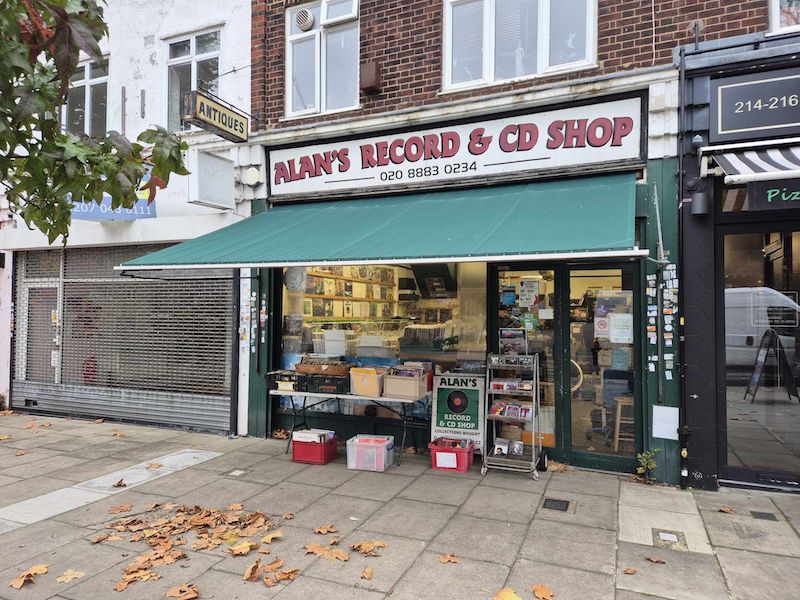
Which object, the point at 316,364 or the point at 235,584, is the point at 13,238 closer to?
the point at 316,364

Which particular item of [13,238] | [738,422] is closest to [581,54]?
[738,422]

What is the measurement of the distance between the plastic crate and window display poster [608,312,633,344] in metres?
3.01

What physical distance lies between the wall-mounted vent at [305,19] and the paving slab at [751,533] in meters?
8.01

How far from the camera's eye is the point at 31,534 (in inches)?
185

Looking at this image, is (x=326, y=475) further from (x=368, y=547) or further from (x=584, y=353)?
(x=584, y=353)

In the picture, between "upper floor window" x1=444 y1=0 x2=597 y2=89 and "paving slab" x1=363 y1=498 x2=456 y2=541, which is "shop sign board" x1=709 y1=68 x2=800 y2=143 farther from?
"paving slab" x1=363 y1=498 x2=456 y2=541

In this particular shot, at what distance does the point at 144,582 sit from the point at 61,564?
32.3 inches

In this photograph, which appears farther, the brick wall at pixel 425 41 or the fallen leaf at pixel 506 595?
the brick wall at pixel 425 41

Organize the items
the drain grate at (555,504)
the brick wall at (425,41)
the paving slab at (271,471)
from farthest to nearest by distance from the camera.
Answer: the paving slab at (271,471)
the brick wall at (425,41)
the drain grate at (555,504)

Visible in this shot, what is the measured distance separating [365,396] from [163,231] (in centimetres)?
468

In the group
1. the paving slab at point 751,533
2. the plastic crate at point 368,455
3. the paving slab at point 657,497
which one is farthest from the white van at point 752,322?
the plastic crate at point 368,455

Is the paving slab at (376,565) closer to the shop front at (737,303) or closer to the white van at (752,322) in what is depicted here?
the shop front at (737,303)

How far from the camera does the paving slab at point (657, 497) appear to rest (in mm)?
5281

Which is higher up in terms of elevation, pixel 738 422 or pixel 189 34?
pixel 189 34
